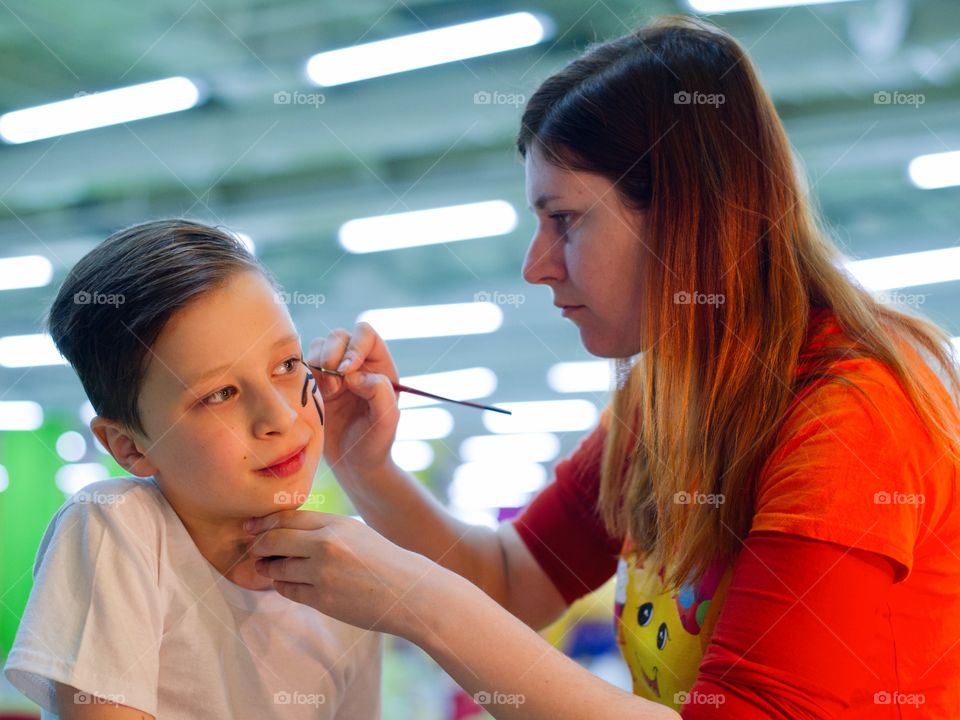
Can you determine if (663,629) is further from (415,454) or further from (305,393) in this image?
(415,454)

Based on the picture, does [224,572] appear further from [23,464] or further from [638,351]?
[23,464]

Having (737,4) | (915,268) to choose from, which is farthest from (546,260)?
(915,268)

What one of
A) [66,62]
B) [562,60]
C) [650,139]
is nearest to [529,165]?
[650,139]

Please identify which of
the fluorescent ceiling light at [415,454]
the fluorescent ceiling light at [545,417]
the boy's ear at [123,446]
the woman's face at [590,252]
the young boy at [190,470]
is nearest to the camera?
the young boy at [190,470]

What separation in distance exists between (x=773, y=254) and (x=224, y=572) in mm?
835

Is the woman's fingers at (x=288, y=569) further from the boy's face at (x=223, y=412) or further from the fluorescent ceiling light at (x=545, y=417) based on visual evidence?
the fluorescent ceiling light at (x=545, y=417)

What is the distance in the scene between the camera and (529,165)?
1.42m

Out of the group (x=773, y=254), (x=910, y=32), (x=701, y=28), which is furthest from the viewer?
(x=910, y=32)

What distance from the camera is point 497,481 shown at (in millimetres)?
14523

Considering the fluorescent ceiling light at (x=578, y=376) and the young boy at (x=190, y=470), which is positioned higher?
the fluorescent ceiling light at (x=578, y=376)

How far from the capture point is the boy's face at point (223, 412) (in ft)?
3.80

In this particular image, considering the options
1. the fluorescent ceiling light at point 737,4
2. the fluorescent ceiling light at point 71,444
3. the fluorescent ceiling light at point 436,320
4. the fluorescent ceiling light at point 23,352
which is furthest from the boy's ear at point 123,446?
the fluorescent ceiling light at point 71,444

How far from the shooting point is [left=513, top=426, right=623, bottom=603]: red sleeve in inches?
63.6

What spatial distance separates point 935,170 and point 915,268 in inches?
60.7
